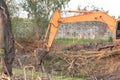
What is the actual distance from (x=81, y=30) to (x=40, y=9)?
8099 mm

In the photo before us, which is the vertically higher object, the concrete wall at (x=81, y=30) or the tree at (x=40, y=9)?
the tree at (x=40, y=9)

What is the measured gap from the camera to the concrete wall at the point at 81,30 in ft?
141

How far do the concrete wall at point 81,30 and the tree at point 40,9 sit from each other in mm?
5918

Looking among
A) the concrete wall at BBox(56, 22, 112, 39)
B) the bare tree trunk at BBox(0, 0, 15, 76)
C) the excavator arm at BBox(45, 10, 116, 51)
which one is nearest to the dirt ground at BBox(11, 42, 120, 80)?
the excavator arm at BBox(45, 10, 116, 51)

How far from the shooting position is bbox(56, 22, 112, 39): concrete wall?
42969mm

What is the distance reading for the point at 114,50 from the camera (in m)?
18.1

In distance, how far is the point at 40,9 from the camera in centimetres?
3716

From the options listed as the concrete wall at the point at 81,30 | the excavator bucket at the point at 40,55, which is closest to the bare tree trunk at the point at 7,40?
the excavator bucket at the point at 40,55

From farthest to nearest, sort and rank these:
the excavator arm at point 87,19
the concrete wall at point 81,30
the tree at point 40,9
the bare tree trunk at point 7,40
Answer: the concrete wall at point 81,30
the tree at point 40,9
the excavator arm at point 87,19
the bare tree trunk at point 7,40

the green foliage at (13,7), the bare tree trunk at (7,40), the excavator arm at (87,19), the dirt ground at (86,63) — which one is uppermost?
the bare tree trunk at (7,40)

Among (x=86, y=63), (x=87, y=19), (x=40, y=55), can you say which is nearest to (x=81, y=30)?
(x=87, y=19)

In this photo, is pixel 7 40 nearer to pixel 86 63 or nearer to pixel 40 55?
pixel 86 63

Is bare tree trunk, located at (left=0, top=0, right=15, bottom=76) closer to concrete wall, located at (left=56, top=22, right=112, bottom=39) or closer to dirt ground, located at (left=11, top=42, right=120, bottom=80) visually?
dirt ground, located at (left=11, top=42, right=120, bottom=80)

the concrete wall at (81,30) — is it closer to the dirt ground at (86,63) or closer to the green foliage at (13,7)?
the green foliage at (13,7)
